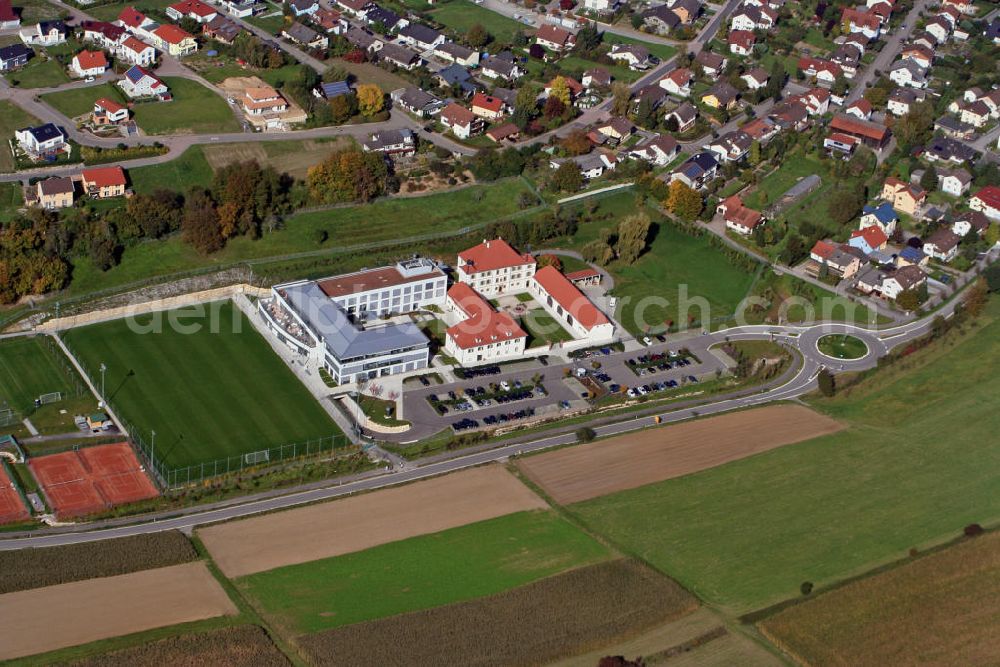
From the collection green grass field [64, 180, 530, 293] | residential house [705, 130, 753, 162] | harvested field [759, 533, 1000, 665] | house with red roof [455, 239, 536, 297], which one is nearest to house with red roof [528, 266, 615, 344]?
house with red roof [455, 239, 536, 297]

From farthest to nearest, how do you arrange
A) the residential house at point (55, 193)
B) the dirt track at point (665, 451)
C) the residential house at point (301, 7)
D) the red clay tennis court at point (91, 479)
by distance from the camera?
the residential house at point (301, 7) → the residential house at point (55, 193) → the dirt track at point (665, 451) → the red clay tennis court at point (91, 479)

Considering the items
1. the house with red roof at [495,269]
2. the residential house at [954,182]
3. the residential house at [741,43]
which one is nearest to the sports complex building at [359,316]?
the house with red roof at [495,269]

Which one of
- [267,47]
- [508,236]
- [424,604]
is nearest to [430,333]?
[508,236]

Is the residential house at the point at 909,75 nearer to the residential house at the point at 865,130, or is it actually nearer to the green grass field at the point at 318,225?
the residential house at the point at 865,130

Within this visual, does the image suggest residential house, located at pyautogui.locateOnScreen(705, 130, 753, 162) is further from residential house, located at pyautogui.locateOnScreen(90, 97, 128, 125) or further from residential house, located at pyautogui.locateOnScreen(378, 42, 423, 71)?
residential house, located at pyautogui.locateOnScreen(90, 97, 128, 125)

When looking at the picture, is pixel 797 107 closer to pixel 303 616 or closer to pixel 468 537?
pixel 468 537

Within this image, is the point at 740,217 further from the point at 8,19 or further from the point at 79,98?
the point at 8,19
